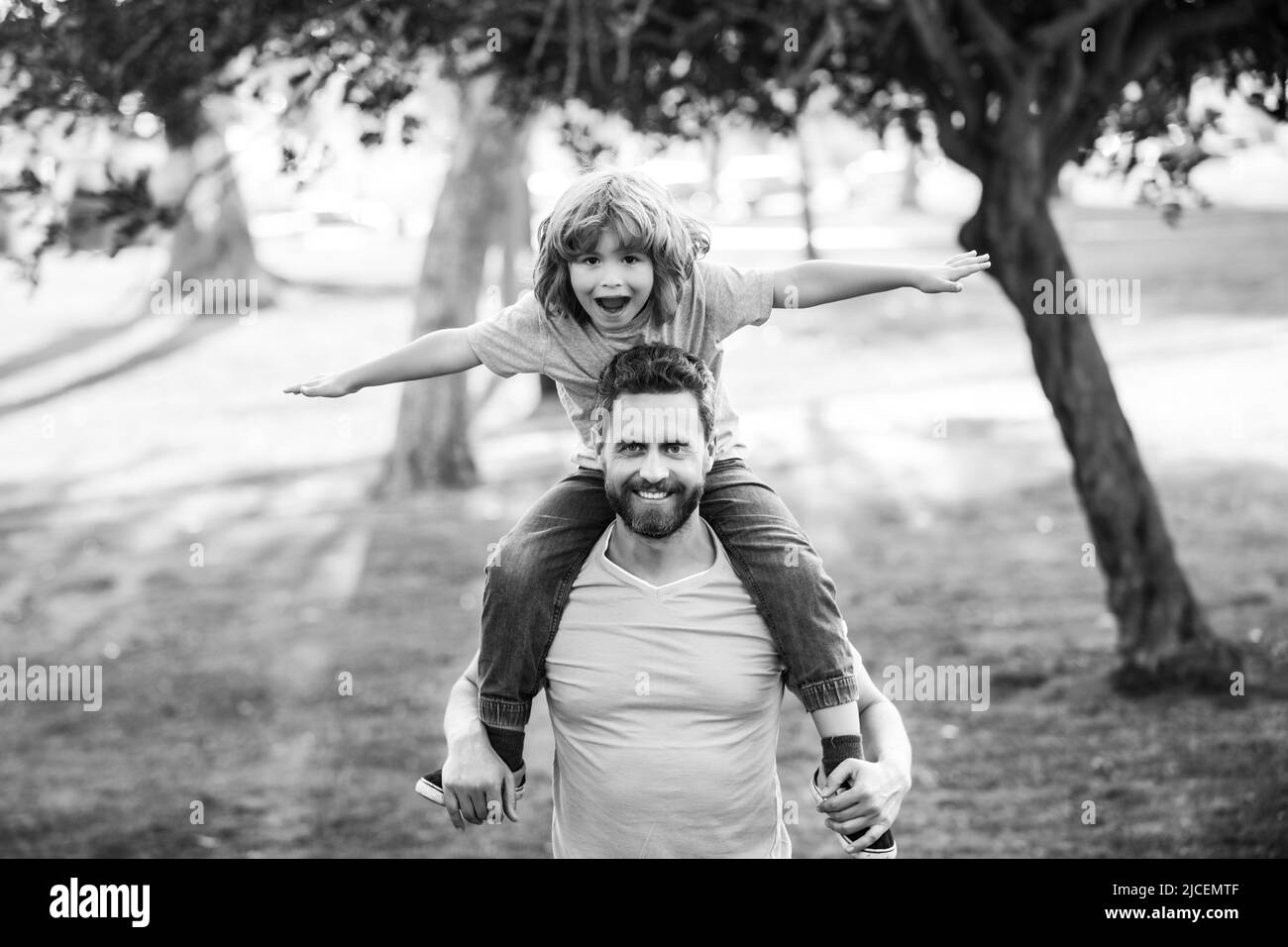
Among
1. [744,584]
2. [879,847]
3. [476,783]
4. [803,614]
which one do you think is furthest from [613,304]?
[879,847]

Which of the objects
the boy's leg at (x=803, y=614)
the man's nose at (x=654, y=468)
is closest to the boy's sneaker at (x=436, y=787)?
the boy's leg at (x=803, y=614)

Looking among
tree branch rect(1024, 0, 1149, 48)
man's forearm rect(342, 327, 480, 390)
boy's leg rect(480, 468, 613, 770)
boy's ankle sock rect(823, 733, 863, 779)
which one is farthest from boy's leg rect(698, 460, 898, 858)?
tree branch rect(1024, 0, 1149, 48)

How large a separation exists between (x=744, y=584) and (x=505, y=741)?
2.05ft

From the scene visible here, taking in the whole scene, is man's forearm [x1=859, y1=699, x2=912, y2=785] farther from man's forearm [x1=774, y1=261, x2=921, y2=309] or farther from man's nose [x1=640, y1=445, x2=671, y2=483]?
man's forearm [x1=774, y1=261, x2=921, y2=309]

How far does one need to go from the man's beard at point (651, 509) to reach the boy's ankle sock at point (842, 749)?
23.1 inches

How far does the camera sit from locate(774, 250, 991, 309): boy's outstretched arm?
3.29 m

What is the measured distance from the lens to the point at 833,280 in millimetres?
3357

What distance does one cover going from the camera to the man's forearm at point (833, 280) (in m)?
3.33

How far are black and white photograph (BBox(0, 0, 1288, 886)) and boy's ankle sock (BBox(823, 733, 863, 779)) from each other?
0.06 ft

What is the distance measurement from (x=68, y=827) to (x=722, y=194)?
35.4 m

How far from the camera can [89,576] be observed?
13727 mm

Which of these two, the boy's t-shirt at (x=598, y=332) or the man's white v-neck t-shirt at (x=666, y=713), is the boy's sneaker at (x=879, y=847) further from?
the boy's t-shirt at (x=598, y=332)
